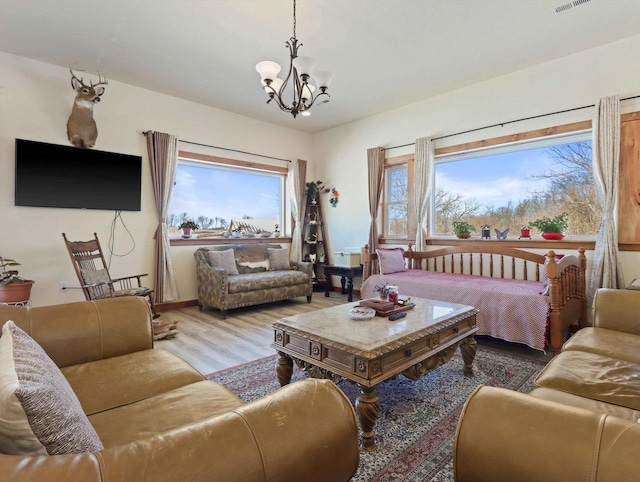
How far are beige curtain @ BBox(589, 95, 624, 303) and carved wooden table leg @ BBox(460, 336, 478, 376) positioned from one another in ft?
6.01

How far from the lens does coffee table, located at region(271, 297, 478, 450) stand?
1.67 meters

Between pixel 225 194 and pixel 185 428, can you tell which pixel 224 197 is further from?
pixel 185 428

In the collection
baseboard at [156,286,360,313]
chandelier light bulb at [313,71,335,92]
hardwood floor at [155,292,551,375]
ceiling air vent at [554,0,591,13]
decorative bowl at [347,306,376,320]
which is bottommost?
hardwood floor at [155,292,551,375]

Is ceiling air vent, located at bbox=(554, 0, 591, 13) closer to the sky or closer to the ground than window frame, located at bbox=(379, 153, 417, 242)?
closer to the sky

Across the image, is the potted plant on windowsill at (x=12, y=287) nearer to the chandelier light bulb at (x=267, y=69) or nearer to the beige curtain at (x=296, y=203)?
the chandelier light bulb at (x=267, y=69)

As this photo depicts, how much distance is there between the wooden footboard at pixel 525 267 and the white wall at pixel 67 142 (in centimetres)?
299

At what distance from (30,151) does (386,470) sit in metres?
4.52

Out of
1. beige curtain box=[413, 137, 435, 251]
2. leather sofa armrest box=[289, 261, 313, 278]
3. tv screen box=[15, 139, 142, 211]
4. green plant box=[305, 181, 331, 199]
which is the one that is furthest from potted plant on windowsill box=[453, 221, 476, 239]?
tv screen box=[15, 139, 142, 211]

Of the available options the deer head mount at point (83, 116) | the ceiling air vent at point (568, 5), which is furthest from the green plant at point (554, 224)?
the deer head mount at point (83, 116)

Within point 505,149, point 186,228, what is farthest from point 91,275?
point 505,149

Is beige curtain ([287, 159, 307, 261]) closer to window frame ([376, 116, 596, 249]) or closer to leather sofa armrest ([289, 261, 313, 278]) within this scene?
leather sofa armrest ([289, 261, 313, 278])

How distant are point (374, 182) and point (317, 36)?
251 cm

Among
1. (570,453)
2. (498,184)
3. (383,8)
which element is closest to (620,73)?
(498,184)

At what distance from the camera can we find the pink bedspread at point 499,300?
111 inches
